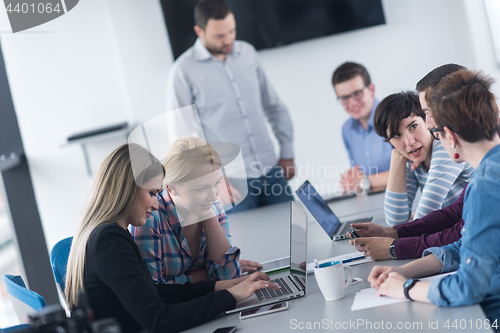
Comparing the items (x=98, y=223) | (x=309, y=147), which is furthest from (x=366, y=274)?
(x=309, y=147)

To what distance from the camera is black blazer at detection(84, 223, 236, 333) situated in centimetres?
103

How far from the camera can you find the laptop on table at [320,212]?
1.69 metres

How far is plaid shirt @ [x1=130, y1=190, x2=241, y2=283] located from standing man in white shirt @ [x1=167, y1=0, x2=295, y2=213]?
1567 millimetres

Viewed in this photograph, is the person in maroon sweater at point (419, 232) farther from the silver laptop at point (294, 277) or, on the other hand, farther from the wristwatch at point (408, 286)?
the wristwatch at point (408, 286)

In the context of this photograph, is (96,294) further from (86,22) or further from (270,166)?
(86,22)

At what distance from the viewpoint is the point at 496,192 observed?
842 millimetres

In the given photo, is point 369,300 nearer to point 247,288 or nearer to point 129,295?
point 247,288

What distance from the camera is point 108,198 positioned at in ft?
3.92

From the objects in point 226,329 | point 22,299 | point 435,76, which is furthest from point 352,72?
point 22,299

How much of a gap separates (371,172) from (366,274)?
5.69 feet
